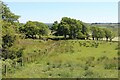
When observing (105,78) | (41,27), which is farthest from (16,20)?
(41,27)

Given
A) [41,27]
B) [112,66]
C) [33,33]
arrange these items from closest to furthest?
[112,66]
[33,33]
[41,27]

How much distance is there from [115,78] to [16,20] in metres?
10.4

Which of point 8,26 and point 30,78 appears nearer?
point 30,78

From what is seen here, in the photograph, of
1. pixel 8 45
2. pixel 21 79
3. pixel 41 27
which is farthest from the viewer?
pixel 41 27

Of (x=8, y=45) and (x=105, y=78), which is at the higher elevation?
(x=8, y=45)

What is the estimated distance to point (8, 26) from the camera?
1812cm

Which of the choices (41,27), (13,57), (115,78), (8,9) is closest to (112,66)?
(115,78)

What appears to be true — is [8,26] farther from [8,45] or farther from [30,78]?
[30,78]

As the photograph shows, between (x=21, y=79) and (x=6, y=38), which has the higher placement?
(x=6, y=38)

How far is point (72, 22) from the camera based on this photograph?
291ft

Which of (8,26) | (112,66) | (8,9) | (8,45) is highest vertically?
(8,9)

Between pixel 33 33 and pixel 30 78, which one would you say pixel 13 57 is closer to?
pixel 30 78

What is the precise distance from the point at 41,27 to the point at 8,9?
68.6m

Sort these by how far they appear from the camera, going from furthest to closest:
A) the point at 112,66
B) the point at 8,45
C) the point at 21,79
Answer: the point at 112,66 → the point at 8,45 → the point at 21,79
